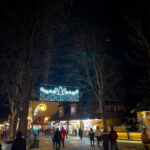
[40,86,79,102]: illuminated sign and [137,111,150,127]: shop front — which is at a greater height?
[40,86,79,102]: illuminated sign

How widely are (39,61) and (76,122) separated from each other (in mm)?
20338

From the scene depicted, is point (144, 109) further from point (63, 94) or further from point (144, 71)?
point (63, 94)

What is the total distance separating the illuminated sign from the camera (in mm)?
25016

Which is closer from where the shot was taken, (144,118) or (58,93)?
(144,118)

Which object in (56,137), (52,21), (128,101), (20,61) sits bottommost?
(56,137)

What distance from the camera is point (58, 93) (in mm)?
26047

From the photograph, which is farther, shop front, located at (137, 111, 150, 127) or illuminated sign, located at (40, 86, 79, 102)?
illuminated sign, located at (40, 86, 79, 102)

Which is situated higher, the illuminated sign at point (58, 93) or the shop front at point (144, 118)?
the illuminated sign at point (58, 93)

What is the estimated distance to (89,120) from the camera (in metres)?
29.8

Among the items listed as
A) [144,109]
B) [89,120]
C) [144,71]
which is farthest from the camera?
[89,120]

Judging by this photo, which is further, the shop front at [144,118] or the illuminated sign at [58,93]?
the illuminated sign at [58,93]

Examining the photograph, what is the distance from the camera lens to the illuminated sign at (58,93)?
25016 mm

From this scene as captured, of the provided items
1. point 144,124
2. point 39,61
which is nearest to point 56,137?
point 39,61

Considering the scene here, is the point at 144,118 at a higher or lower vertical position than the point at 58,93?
lower
